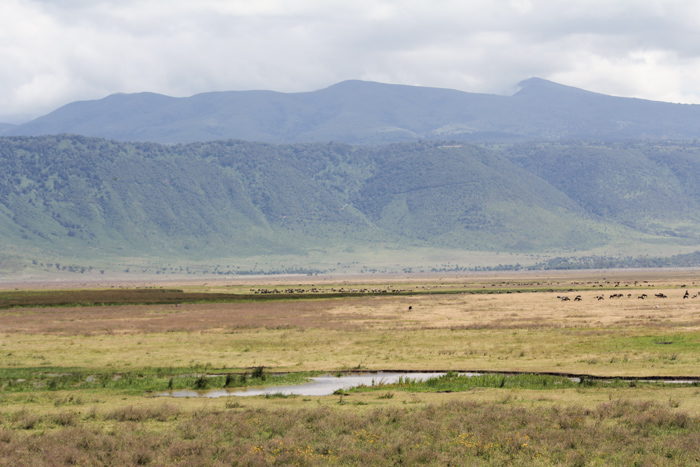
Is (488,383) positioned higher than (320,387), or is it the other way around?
(488,383)

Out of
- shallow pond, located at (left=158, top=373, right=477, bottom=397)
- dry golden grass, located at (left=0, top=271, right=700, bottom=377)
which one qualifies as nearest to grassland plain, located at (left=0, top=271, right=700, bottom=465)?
dry golden grass, located at (left=0, top=271, right=700, bottom=377)

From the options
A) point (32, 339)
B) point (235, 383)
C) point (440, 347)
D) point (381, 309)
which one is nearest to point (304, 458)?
point (235, 383)

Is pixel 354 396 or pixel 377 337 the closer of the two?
pixel 354 396

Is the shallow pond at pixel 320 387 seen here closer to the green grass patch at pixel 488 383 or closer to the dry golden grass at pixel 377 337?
the green grass patch at pixel 488 383

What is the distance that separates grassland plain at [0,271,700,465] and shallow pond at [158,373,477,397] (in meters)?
1.14

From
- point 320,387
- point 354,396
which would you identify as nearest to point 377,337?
point 320,387

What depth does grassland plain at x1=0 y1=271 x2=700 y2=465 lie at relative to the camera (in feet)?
61.9

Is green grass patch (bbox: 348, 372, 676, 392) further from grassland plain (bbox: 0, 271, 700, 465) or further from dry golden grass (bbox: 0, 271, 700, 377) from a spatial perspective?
dry golden grass (bbox: 0, 271, 700, 377)

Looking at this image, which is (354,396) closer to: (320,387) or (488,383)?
(320,387)

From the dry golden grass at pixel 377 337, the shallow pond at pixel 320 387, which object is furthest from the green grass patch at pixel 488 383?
the dry golden grass at pixel 377 337

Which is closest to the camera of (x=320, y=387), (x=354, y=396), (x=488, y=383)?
(x=354, y=396)

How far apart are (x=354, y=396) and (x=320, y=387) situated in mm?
3950

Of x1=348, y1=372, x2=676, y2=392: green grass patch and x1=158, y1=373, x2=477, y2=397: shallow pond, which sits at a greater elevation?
x1=348, y1=372, x2=676, y2=392: green grass patch

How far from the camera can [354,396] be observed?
2752cm
